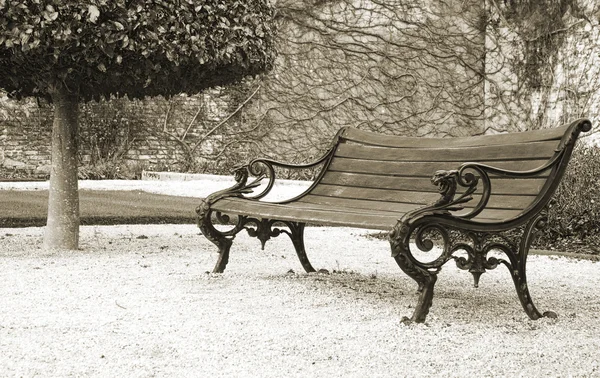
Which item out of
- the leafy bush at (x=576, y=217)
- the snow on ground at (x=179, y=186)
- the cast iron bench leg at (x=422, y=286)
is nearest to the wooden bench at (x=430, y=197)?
the cast iron bench leg at (x=422, y=286)

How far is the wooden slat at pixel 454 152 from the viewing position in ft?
12.5

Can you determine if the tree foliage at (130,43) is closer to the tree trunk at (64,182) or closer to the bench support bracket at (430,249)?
the tree trunk at (64,182)

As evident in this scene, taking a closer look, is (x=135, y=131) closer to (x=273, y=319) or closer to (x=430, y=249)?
(x=273, y=319)

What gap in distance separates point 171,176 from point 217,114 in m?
1.71

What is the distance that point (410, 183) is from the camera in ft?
14.6

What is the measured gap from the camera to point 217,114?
13539mm

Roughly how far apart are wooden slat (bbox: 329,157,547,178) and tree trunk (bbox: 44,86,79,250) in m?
1.85

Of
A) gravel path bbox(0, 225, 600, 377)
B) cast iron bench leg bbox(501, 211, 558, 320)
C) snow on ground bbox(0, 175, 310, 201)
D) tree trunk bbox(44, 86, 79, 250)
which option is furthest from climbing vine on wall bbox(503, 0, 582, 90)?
cast iron bench leg bbox(501, 211, 558, 320)

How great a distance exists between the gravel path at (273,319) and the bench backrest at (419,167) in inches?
18.2

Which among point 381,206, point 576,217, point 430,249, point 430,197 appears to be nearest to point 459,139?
point 430,197

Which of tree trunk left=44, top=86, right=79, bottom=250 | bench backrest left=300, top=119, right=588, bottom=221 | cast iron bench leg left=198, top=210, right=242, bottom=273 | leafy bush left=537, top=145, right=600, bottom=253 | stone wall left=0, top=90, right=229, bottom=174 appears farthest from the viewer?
stone wall left=0, top=90, right=229, bottom=174

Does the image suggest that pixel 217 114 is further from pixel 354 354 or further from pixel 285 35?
pixel 354 354

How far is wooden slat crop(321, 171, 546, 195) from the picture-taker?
149 inches

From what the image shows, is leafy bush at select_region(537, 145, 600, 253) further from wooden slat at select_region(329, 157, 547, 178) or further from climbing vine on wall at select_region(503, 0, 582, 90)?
climbing vine on wall at select_region(503, 0, 582, 90)
